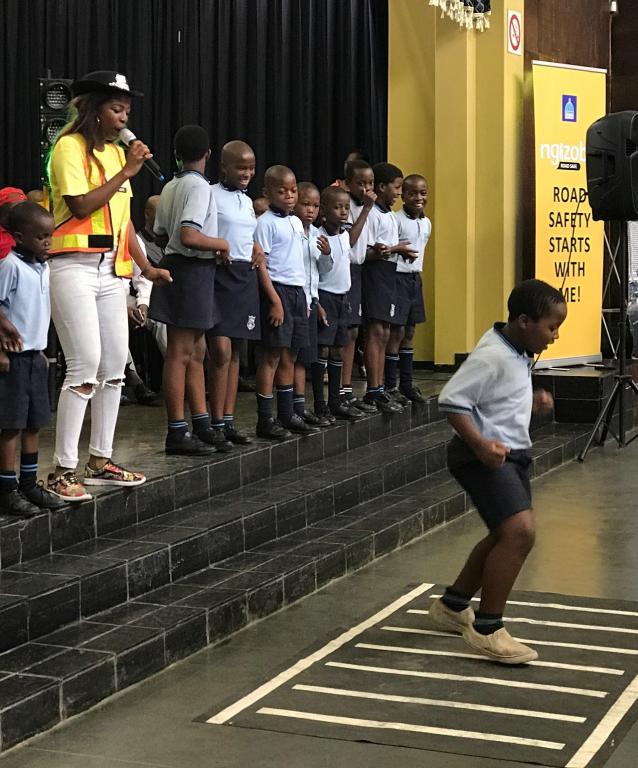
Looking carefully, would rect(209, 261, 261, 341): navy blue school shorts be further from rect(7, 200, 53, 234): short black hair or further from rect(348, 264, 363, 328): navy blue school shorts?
rect(7, 200, 53, 234): short black hair

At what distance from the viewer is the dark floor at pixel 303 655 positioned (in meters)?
3.00

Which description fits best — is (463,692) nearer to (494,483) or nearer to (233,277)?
(494,483)

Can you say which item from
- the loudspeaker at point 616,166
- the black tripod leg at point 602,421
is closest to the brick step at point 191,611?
the black tripod leg at point 602,421

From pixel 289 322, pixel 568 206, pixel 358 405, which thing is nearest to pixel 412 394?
pixel 358 405

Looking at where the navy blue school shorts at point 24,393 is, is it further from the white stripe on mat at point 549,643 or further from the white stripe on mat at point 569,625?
the white stripe on mat at point 569,625

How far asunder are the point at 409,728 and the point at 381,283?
3.85 metres

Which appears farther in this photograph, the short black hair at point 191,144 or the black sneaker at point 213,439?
the black sneaker at point 213,439

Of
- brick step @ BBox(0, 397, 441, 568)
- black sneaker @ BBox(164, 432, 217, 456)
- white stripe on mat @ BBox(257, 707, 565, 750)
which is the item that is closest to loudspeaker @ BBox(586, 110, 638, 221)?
brick step @ BBox(0, 397, 441, 568)

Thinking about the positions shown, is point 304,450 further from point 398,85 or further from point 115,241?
point 398,85

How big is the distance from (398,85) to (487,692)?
6.38m

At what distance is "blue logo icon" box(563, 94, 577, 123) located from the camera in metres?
8.71

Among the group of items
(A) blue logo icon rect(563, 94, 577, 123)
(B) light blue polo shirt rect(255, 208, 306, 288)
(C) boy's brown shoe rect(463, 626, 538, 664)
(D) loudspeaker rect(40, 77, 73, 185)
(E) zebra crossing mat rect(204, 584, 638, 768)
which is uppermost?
(A) blue logo icon rect(563, 94, 577, 123)

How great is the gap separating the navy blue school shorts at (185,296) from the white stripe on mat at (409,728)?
2.11 metres

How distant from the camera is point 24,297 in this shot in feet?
12.9
